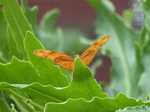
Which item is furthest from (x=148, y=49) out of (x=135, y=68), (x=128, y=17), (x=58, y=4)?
(x=58, y=4)

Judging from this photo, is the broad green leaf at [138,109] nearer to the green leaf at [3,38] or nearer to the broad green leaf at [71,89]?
the broad green leaf at [71,89]

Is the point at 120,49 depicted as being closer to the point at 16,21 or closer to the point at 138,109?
the point at 16,21

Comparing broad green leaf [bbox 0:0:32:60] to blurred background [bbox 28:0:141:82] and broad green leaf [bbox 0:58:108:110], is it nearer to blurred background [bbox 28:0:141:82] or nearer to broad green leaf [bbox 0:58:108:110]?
broad green leaf [bbox 0:58:108:110]

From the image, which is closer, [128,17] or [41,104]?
[41,104]

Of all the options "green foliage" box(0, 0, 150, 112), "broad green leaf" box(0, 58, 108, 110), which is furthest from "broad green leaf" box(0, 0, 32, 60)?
"broad green leaf" box(0, 58, 108, 110)

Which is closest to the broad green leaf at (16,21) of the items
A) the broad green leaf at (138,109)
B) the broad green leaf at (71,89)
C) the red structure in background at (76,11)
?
the broad green leaf at (71,89)

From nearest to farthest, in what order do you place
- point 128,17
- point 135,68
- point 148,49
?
point 148,49 < point 135,68 < point 128,17

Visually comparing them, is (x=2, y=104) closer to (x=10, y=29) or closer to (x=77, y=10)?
(x=10, y=29)

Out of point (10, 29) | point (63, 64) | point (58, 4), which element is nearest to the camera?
point (63, 64)

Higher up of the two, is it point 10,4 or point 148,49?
point 148,49
